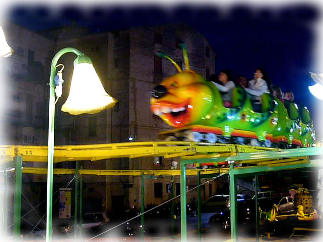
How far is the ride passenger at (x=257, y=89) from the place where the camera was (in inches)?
412

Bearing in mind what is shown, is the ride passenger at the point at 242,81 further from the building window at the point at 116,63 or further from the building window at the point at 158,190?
the building window at the point at 158,190

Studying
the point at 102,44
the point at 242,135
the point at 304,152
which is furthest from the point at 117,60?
the point at 304,152

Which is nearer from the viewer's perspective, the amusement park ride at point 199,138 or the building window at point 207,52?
the amusement park ride at point 199,138

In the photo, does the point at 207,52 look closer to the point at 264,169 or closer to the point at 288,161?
the point at 288,161

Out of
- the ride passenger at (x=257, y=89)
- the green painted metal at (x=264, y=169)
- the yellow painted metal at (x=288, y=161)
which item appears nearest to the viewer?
the green painted metal at (x=264, y=169)

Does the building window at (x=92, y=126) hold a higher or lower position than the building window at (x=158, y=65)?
lower

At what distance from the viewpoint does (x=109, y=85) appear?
128ft

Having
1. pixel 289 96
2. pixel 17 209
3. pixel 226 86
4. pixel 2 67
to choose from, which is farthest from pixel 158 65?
pixel 17 209

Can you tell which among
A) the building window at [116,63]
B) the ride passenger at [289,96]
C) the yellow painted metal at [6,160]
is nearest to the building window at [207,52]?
the building window at [116,63]

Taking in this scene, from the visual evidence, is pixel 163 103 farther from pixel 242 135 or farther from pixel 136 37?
pixel 136 37

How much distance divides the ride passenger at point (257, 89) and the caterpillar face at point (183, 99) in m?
1.72

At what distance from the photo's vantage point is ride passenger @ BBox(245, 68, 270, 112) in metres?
10.5

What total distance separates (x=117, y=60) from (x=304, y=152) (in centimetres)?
3362

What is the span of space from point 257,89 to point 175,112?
281 centimetres
